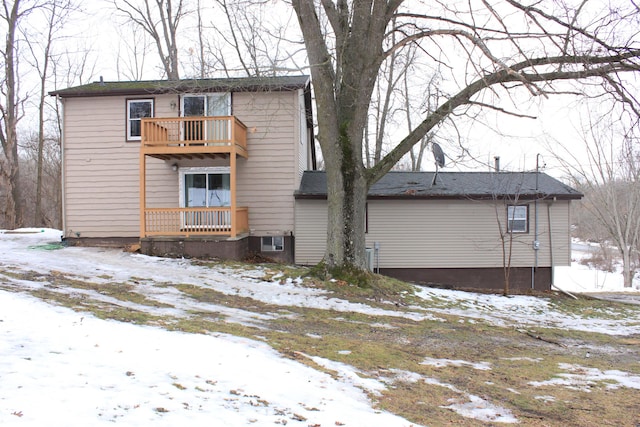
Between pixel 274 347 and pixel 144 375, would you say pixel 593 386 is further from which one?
pixel 144 375

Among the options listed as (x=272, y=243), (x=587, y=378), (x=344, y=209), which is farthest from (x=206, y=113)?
(x=587, y=378)

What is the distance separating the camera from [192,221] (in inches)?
585

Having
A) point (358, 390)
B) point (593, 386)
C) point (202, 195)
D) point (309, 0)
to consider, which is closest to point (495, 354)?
point (593, 386)

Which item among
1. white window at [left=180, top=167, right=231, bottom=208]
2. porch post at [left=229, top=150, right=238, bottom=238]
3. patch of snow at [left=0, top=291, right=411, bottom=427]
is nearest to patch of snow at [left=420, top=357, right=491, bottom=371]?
patch of snow at [left=0, top=291, right=411, bottom=427]

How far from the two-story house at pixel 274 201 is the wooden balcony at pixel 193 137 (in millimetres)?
453

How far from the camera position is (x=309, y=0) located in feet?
36.0

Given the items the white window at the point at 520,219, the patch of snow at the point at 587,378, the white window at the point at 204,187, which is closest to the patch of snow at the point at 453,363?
the patch of snow at the point at 587,378

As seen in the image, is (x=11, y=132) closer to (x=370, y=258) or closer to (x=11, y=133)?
(x=11, y=133)

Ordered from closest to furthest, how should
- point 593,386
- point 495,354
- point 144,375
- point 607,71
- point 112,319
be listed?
point 144,375
point 593,386
point 112,319
point 495,354
point 607,71

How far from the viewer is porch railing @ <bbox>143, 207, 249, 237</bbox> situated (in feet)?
46.6

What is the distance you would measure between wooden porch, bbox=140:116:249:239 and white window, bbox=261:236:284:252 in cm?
82

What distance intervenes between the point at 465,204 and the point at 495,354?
30.9 feet

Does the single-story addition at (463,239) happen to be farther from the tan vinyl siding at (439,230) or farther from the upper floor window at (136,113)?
the upper floor window at (136,113)

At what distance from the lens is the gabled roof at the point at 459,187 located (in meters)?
15.3
